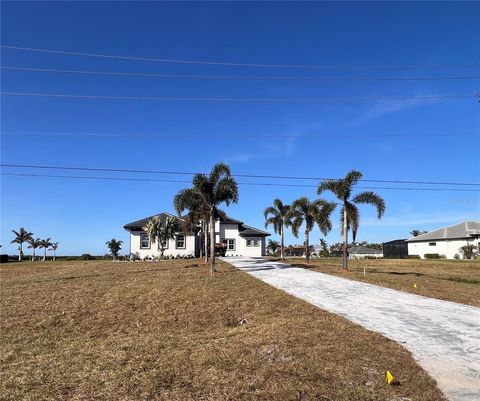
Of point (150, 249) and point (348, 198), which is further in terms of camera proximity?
point (150, 249)

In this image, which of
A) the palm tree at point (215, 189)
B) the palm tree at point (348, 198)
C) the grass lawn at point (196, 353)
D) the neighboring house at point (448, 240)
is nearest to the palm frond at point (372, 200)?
the palm tree at point (348, 198)

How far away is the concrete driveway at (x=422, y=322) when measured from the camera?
5.97m

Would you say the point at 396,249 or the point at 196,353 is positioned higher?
the point at 396,249

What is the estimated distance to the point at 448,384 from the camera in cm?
556

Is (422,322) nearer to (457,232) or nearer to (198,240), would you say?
(198,240)

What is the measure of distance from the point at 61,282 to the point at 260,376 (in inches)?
613

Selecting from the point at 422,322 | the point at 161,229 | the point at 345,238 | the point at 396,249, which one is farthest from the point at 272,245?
the point at 422,322

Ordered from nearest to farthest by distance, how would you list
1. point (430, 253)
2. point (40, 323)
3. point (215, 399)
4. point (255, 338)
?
point (215, 399) < point (255, 338) < point (40, 323) < point (430, 253)

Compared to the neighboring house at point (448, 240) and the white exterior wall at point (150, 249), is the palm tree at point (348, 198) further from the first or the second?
the neighboring house at point (448, 240)

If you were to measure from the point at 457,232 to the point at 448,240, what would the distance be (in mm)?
1620

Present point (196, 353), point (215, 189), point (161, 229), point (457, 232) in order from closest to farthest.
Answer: point (196, 353), point (215, 189), point (161, 229), point (457, 232)

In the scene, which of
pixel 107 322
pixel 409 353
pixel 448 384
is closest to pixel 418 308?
pixel 409 353

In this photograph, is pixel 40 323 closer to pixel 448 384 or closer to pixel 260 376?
pixel 260 376

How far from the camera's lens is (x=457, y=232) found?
190 ft
